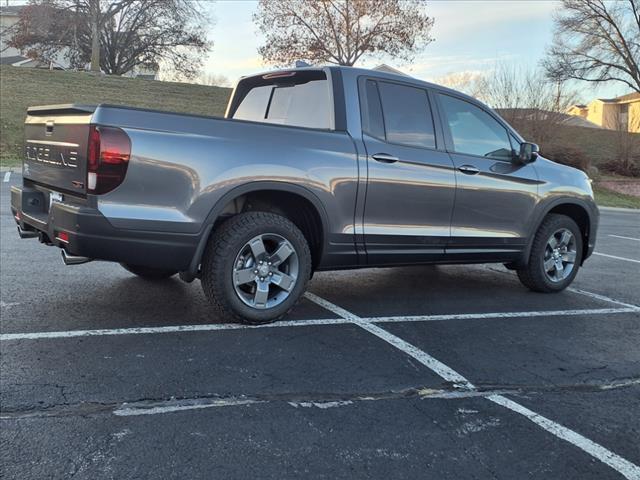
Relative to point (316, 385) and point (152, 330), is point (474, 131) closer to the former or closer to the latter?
point (316, 385)

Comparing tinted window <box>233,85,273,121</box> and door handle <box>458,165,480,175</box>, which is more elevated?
tinted window <box>233,85,273,121</box>

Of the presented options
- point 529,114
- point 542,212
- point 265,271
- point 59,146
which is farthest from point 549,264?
point 529,114

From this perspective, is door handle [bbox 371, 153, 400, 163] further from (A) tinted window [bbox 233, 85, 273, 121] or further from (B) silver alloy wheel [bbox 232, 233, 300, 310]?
(A) tinted window [bbox 233, 85, 273, 121]

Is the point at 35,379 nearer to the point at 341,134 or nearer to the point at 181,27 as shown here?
the point at 341,134

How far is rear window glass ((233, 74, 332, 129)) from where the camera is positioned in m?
4.89

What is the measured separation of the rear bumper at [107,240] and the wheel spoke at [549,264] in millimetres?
3661

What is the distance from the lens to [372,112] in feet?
16.0

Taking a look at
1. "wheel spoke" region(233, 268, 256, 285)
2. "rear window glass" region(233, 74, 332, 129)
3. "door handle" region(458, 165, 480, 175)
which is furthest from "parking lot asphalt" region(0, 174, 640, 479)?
"rear window glass" region(233, 74, 332, 129)

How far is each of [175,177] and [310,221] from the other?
121 centimetres

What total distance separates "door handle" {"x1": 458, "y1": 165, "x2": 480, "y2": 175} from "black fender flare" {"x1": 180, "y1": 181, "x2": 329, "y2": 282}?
1454mm

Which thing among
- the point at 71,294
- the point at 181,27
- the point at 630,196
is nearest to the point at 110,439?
the point at 71,294

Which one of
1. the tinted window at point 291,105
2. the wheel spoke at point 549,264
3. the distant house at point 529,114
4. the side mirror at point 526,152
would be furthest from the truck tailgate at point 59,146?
the distant house at point 529,114

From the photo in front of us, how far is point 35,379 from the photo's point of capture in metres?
3.43

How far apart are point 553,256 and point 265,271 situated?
10.6ft
